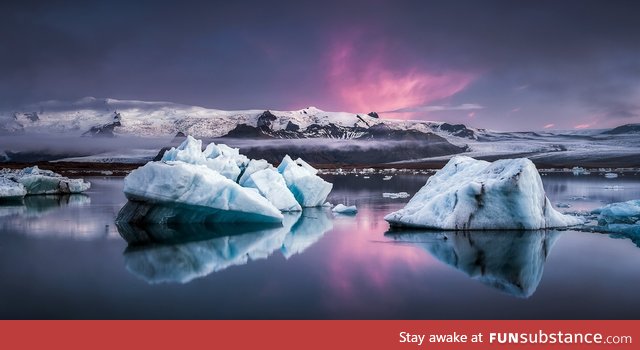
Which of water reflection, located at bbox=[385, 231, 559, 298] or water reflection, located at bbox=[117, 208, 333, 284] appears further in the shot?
water reflection, located at bbox=[117, 208, 333, 284]

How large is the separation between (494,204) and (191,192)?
7227 millimetres

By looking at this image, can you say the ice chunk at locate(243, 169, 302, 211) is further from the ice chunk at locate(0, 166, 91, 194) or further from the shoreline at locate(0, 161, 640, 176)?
the shoreline at locate(0, 161, 640, 176)

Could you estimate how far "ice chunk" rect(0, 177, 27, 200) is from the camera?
24172mm

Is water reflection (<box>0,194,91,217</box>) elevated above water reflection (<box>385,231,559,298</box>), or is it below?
above

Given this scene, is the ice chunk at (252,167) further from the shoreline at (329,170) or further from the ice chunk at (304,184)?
the shoreline at (329,170)

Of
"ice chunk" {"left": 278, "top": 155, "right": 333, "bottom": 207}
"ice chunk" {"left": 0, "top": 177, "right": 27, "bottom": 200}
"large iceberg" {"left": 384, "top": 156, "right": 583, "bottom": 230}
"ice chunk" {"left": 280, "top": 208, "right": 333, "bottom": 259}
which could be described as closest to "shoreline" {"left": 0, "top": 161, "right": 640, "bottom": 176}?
"ice chunk" {"left": 0, "top": 177, "right": 27, "bottom": 200}

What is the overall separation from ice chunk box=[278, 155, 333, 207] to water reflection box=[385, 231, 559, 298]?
7.77 metres

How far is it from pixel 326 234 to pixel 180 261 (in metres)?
4.62

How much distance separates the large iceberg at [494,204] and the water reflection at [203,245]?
296cm

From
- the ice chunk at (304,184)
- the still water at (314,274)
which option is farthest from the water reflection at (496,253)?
the ice chunk at (304,184)

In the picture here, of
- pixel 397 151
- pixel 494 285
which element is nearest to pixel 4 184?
pixel 494 285

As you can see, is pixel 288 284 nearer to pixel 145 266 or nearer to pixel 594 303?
pixel 145 266

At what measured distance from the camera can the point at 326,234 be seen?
44.9 ft

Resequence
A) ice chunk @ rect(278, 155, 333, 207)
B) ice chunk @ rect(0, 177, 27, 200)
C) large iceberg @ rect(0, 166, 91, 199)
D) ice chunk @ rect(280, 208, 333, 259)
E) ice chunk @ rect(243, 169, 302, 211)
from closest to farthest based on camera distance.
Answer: ice chunk @ rect(280, 208, 333, 259) < ice chunk @ rect(243, 169, 302, 211) < ice chunk @ rect(278, 155, 333, 207) < ice chunk @ rect(0, 177, 27, 200) < large iceberg @ rect(0, 166, 91, 199)
